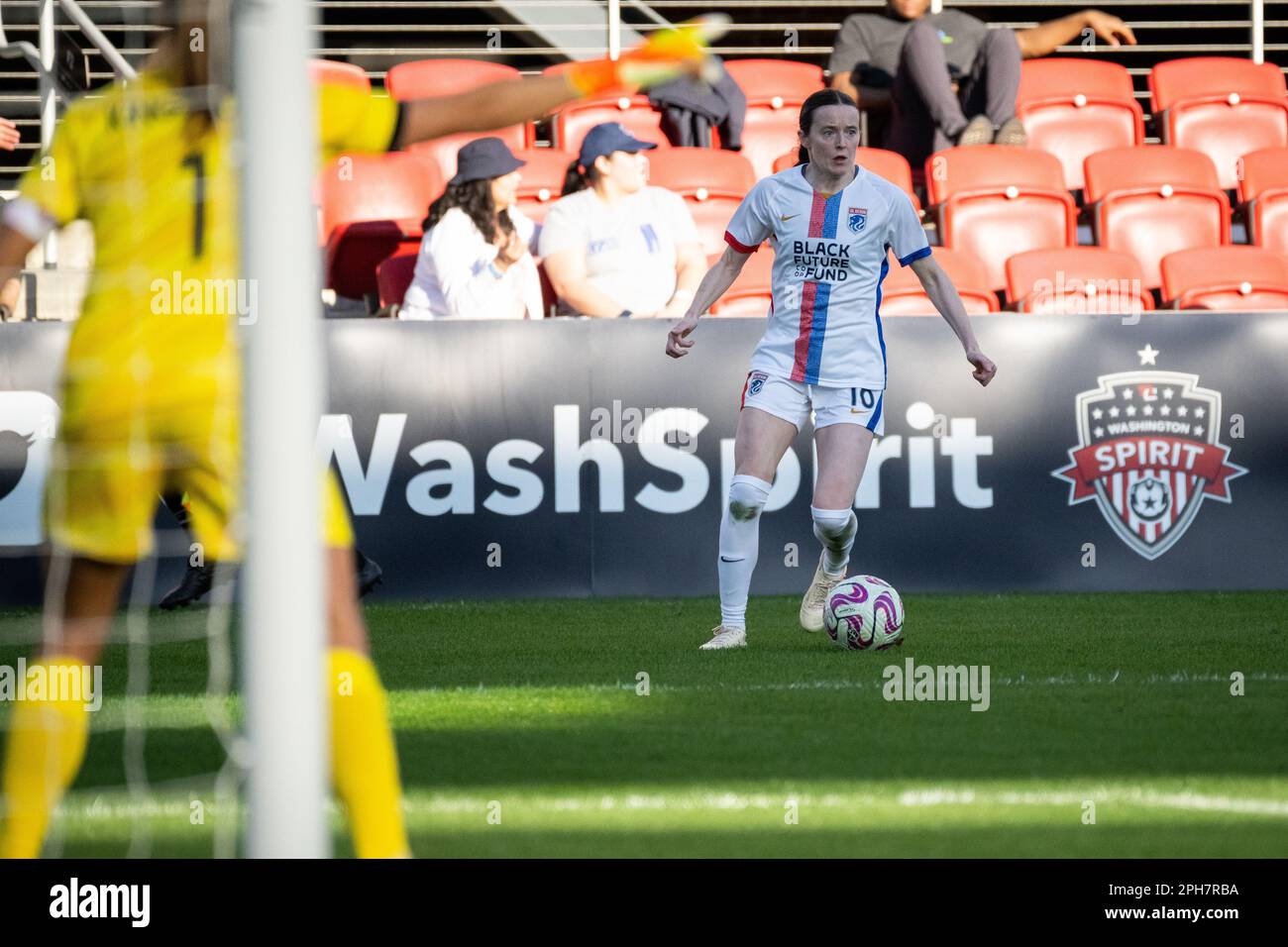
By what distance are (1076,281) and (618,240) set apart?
242cm

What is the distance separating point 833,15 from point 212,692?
1089 cm

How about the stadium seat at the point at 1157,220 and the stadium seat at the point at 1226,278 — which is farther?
the stadium seat at the point at 1157,220

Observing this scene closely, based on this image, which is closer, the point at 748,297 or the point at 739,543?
the point at 739,543

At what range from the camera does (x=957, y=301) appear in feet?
23.2

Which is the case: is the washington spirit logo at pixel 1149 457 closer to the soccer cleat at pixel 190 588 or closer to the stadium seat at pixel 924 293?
the stadium seat at pixel 924 293

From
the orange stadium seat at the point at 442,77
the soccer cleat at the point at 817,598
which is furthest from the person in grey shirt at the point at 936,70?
the soccer cleat at the point at 817,598

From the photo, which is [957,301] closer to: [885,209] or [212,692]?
[885,209]

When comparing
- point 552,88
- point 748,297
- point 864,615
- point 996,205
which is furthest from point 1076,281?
point 552,88

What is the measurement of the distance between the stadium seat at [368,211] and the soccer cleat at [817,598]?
401cm

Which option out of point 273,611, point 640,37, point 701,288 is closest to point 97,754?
point 273,611

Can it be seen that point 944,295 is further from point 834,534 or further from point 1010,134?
point 1010,134

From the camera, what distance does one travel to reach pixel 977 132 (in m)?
11.6

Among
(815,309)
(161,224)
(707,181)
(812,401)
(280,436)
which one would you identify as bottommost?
(280,436)

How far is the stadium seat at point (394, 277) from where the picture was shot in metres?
9.89
